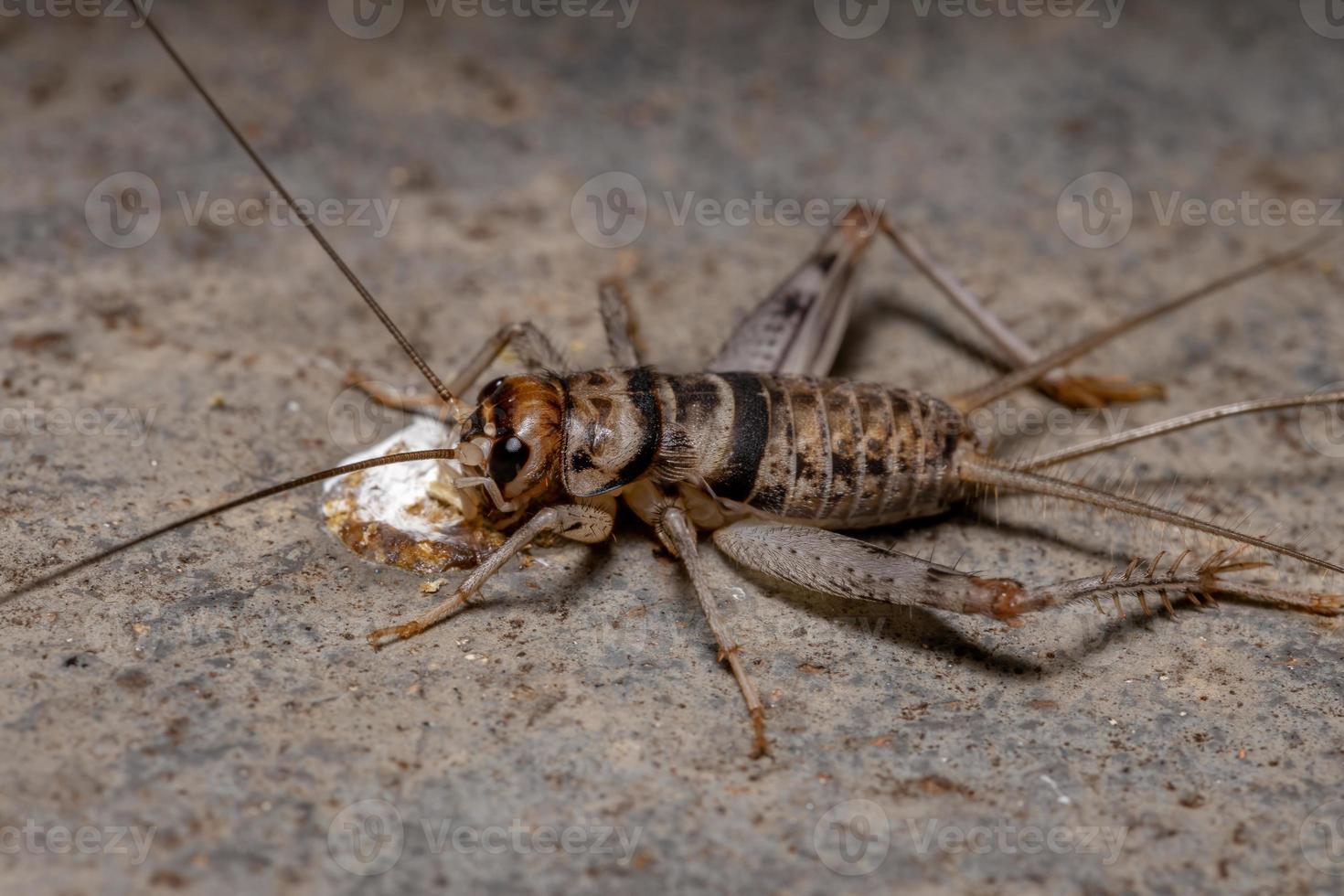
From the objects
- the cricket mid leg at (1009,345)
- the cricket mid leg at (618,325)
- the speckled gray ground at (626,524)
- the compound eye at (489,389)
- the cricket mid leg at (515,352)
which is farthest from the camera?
the cricket mid leg at (1009,345)

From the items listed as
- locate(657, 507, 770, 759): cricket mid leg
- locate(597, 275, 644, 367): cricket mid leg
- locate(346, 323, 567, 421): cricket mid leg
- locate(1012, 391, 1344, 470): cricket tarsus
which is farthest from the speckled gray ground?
locate(346, 323, 567, 421): cricket mid leg

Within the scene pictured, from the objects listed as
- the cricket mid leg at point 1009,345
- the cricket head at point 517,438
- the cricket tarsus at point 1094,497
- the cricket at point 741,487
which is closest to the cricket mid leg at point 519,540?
the cricket at point 741,487

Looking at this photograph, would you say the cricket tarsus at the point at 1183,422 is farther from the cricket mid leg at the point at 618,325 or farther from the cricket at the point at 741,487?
the cricket mid leg at the point at 618,325

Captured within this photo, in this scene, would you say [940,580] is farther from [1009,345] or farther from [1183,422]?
[1009,345]

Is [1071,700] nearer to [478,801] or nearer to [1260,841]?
[1260,841]

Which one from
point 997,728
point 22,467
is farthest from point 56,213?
point 997,728

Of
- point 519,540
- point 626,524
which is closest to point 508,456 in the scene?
point 519,540
